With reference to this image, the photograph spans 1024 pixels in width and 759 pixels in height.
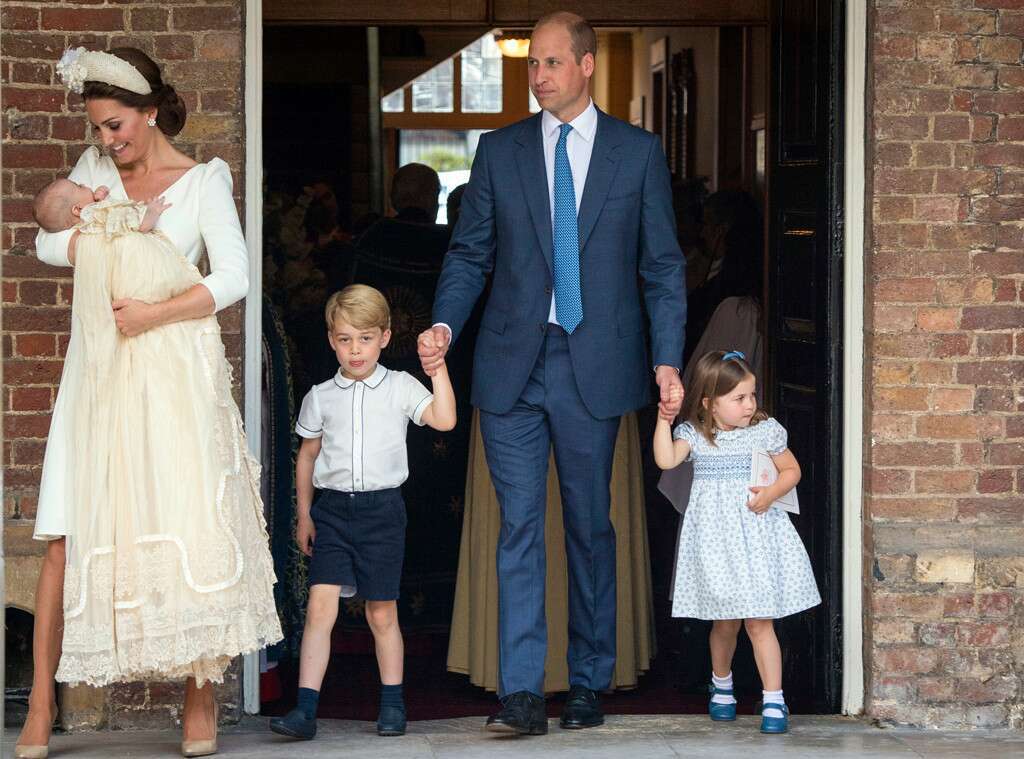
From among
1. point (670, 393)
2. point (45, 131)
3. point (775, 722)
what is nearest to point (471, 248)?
A: point (670, 393)

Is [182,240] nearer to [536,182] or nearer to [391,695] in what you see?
[536,182]

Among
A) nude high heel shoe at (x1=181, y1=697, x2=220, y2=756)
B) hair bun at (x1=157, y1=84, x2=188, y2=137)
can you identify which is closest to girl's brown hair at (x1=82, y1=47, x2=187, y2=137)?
hair bun at (x1=157, y1=84, x2=188, y2=137)

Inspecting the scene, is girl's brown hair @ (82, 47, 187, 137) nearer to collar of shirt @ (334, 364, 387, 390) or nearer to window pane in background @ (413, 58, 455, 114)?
collar of shirt @ (334, 364, 387, 390)

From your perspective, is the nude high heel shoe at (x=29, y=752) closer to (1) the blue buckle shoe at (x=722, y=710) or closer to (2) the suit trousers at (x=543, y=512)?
(2) the suit trousers at (x=543, y=512)

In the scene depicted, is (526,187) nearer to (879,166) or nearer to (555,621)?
(879,166)

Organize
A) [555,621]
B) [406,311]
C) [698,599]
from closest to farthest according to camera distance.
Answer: [698,599]
[555,621]
[406,311]

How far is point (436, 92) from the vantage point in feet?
49.3

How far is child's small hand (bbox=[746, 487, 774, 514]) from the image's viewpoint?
4887 mm

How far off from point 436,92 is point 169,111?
10.8 meters

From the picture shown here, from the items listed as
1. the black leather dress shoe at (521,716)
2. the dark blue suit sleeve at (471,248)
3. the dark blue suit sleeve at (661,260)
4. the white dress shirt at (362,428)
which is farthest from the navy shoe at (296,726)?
the dark blue suit sleeve at (661,260)

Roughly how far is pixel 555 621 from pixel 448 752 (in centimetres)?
112

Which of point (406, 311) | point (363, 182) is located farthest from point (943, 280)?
point (363, 182)

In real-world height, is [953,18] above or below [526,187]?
above

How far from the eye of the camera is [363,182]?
1098cm
